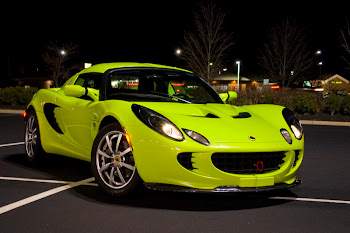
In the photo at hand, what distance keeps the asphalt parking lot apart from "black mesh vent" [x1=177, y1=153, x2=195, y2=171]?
44 cm

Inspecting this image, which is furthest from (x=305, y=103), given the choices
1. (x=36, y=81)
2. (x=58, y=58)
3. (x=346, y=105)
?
(x=36, y=81)

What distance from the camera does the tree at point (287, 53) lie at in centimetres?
3588

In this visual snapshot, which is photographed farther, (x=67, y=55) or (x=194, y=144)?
(x=67, y=55)

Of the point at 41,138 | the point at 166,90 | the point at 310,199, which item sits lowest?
the point at 310,199

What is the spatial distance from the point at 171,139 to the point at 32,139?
3497 mm

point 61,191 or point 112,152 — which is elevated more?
point 112,152

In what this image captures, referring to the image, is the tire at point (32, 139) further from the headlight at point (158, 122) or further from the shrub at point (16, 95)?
the shrub at point (16, 95)

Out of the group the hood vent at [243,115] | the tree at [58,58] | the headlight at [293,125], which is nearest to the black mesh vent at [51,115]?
the hood vent at [243,115]

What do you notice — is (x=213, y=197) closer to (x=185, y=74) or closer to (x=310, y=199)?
(x=310, y=199)

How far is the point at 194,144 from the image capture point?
14.8 feet

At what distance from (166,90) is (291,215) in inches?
104

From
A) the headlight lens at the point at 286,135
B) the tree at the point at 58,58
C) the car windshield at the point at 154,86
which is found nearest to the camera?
the headlight lens at the point at 286,135

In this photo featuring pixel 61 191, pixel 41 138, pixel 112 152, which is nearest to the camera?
pixel 112 152

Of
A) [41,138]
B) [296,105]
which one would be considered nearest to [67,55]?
[296,105]
